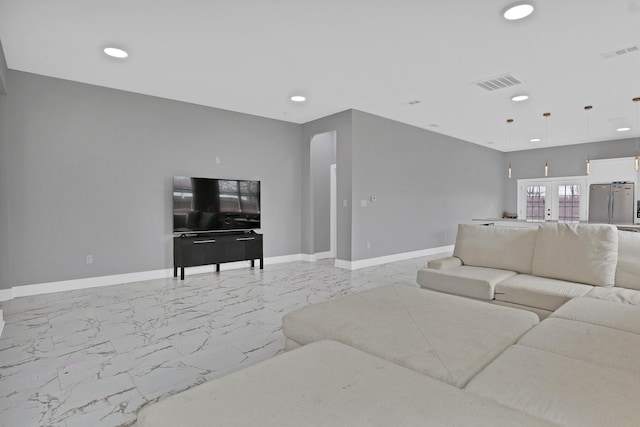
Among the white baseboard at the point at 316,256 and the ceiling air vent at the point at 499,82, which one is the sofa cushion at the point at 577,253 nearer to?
the ceiling air vent at the point at 499,82

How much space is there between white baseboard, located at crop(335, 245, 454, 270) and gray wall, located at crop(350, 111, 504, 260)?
0.09 metres

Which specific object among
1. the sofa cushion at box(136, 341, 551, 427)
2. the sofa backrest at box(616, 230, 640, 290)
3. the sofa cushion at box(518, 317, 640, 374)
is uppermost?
the sofa backrest at box(616, 230, 640, 290)

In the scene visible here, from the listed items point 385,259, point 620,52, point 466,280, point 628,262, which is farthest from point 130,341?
point 620,52

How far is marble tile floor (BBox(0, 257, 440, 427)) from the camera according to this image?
6.59 feet

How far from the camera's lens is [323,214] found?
7.48 metres

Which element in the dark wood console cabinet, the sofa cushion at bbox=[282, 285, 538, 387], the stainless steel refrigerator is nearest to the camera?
the sofa cushion at bbox=[282, 285, 538, 387]

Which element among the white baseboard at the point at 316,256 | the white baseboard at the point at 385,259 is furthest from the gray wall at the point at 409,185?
the white baseboard at the point at 316,256

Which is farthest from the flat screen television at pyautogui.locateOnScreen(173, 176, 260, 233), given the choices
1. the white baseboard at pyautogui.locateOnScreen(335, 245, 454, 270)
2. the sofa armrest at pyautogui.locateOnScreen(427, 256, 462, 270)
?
the sofa armrest at pyautogui.locateOnScreen(427, 256, 462, 270)

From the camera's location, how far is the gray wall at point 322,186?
23.7ft

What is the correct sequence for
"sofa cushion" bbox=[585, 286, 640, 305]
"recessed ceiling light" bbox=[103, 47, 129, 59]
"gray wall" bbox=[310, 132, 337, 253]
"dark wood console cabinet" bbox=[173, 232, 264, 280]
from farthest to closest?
1. "gray wall" bbox=[310, 132, 337, 253]
2. "dark wood console cabinet" bbox=[173, 232, 264, 280]
3. "recessed ceiling light" bbox=[103, 47, 129, 59]
4. "sofa cushion" bbox=[585, 286, 640, 305]

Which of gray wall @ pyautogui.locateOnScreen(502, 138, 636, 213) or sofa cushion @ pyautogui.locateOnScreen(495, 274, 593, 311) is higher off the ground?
gray wall @ pyautogui.locateOnScreen(502, 138, 636, 213)

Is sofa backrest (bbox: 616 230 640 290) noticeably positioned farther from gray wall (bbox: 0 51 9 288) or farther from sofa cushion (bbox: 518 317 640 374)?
gray wall (bbox: 0 51 9 288)

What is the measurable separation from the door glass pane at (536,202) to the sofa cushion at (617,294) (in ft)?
27.5

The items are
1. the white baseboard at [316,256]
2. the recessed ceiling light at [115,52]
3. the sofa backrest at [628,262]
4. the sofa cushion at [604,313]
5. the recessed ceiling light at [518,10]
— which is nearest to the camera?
the sofa cushion at [604,313]
